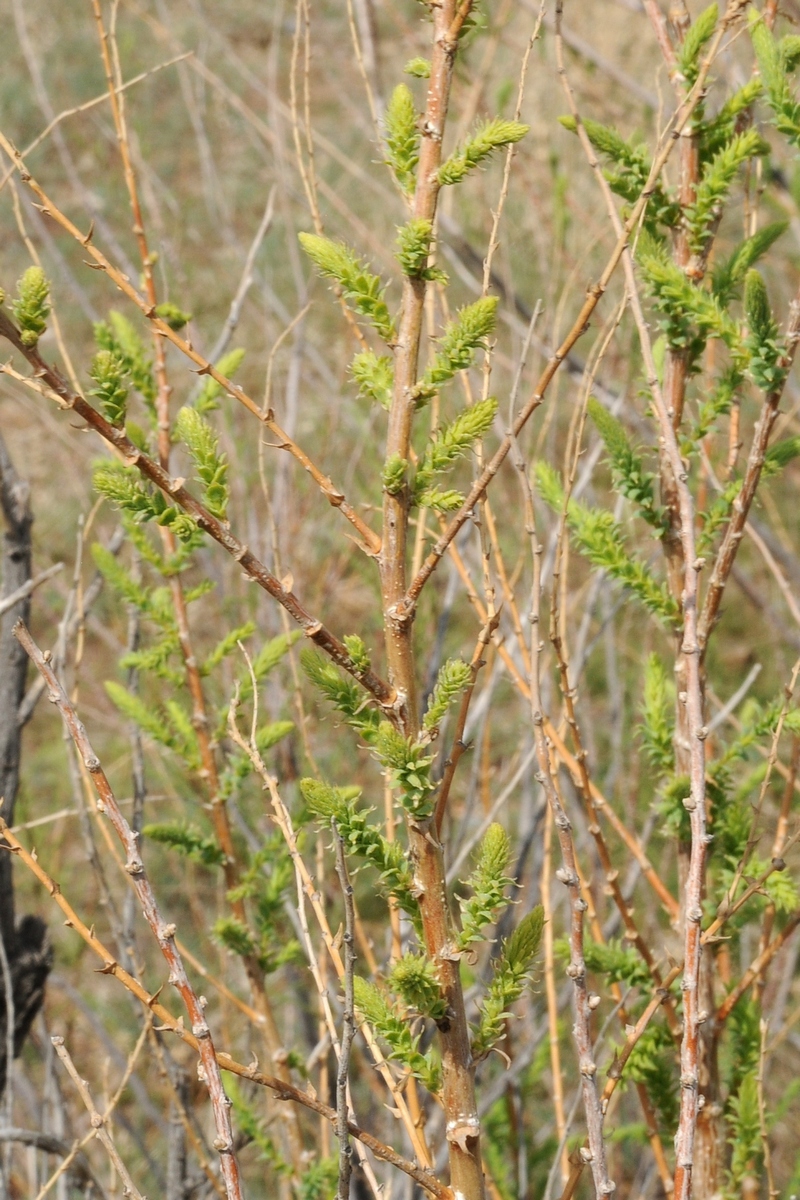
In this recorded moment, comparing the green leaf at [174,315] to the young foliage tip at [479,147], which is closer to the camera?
the young foliage tip at [479,147]

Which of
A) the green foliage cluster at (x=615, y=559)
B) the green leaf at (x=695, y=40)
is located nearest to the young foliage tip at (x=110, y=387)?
the green foliage cluster at (x=615, y=559)

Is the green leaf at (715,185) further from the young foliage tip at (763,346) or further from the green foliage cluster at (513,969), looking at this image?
the green foliage cluster at (513,969)

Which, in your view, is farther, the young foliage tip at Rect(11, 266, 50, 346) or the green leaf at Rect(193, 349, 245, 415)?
the green leaf at Rect(193, 349, 245, 415)

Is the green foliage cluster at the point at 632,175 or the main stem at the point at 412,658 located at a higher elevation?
the green foliage cluster at the point at 632,175

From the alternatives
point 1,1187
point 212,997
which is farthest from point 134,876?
point 212,997

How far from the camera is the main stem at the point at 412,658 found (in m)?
1.09

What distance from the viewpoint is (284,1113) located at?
68.4 inches

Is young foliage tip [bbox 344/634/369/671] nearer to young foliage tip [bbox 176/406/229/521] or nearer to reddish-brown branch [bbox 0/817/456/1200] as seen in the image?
young foliage tip [bbox 176/406/229/521]

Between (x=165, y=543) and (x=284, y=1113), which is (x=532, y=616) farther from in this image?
(x=284, y=1113)

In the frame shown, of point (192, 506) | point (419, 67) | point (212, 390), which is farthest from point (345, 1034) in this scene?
point (212, 390)

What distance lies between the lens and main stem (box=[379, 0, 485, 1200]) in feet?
3.58

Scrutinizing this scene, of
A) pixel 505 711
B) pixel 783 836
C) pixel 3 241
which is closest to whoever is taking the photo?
pixel 783 836

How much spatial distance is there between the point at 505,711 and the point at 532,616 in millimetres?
4142

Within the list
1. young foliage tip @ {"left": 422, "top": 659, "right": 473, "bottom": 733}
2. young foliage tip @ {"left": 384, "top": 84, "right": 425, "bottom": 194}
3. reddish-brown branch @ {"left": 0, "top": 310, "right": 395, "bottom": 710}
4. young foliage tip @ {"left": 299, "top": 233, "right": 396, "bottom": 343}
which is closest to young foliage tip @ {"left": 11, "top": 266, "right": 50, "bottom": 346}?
reddish-brown branch @ {"left": 0, "top": 310, "right": 395, "bottom": 710}
